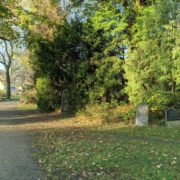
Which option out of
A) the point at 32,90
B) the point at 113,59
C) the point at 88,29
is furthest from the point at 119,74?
the point at 32,90

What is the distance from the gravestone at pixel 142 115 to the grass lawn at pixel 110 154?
2623 mm

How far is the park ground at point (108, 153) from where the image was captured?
7.90 metres

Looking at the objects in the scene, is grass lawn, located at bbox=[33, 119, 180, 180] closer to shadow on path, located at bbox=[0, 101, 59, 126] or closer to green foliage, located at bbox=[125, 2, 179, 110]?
green foliage, located at bbox=[125, 2, 179, 110]

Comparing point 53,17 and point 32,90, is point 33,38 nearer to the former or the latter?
point 53,17

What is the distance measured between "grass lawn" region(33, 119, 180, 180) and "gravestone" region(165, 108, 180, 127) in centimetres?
221

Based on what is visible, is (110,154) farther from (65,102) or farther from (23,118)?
(65,102)

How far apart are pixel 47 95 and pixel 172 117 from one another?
1240 cm

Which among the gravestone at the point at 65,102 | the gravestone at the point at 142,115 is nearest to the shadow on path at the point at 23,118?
the gravestone at the point at 65,102

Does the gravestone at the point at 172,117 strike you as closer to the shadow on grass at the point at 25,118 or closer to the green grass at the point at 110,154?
the green grass at the point at 110,154

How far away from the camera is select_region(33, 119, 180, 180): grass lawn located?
789cm

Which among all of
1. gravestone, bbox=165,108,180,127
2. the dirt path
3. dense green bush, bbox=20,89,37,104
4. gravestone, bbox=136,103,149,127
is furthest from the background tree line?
dense green bush, bbox=20,89,37,104

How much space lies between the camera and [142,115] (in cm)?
1777

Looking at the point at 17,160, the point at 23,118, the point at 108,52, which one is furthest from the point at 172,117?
the point at 23,118

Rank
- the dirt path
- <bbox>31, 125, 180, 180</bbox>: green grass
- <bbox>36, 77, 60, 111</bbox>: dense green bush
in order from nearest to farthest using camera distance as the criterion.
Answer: <bbox>31, 125, 180, 180</bbox>: green grass
the dirt path
<bbox>36, 77, 60, 111</bbox>: dense green bush
